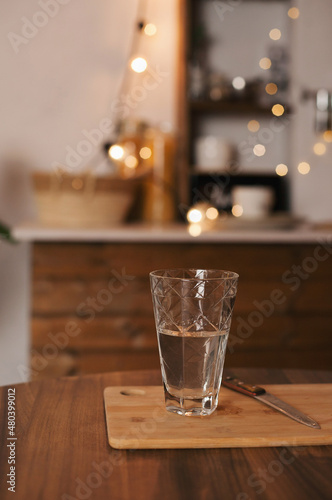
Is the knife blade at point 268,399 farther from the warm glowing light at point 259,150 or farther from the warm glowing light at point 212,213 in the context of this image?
the warm glowing light at point 259,150

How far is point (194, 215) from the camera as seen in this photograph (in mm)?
2213

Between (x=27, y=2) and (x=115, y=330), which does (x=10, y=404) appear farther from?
(x=27, y=2)

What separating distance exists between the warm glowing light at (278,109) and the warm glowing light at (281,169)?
208mm

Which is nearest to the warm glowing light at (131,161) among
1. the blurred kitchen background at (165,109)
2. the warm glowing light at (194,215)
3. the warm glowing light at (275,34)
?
the blurred kitchen background at (165,109)

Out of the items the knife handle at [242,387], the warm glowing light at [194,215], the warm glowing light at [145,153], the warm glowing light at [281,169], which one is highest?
the warm glowing light at [145,153]

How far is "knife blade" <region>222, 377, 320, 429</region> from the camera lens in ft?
1.89

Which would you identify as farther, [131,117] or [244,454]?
[131,117]

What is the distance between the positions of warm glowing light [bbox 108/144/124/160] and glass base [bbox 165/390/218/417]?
1666mm

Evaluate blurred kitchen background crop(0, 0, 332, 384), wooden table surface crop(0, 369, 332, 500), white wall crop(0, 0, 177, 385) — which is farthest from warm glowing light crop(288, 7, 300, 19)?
wooden table surface crop(0, 369, 332, 500)

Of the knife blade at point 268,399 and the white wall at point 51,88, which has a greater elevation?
the white wall at point 51,88

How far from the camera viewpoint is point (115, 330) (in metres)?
1.76

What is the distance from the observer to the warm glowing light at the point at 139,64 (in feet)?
7.37

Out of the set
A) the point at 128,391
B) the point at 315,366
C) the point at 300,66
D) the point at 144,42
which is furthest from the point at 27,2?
the point at 128,391

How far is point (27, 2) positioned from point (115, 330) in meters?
1.33
